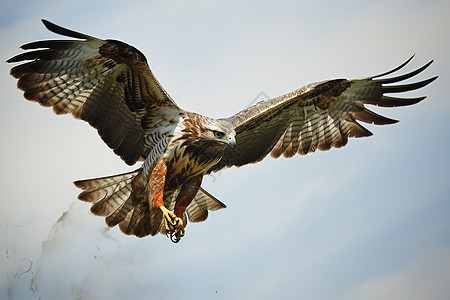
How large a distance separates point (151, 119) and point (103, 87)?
880 millimetres

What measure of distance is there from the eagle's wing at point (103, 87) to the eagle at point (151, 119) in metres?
0.01

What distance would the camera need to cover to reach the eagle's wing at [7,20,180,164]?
1078 centimetres

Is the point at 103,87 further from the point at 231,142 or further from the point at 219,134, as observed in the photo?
the point at 231,142

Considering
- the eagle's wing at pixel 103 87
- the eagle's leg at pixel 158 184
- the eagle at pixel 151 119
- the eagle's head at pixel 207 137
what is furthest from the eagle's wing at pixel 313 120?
the eagle's leg at pixel 158 184

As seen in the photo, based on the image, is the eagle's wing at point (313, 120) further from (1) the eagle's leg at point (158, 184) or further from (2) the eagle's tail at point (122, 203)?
(1) the eagle's leg at point (158, 184)

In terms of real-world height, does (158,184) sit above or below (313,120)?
below

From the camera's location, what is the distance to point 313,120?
13.4 meters

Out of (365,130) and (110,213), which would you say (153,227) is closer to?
(110,213)

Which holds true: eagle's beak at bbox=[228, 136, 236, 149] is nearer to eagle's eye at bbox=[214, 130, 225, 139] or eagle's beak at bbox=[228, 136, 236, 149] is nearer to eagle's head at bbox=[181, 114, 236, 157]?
eagle's head at bbox=[181, 114, 236, 157]

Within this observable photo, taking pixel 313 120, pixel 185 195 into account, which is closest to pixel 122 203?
pixel 185 195

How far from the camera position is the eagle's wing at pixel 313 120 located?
12703 millimetres

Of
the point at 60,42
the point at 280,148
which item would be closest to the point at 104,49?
the point at 60,42

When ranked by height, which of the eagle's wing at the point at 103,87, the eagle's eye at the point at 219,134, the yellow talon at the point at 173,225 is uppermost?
the eagle's wing at the point at 103,87

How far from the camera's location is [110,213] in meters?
12.1
